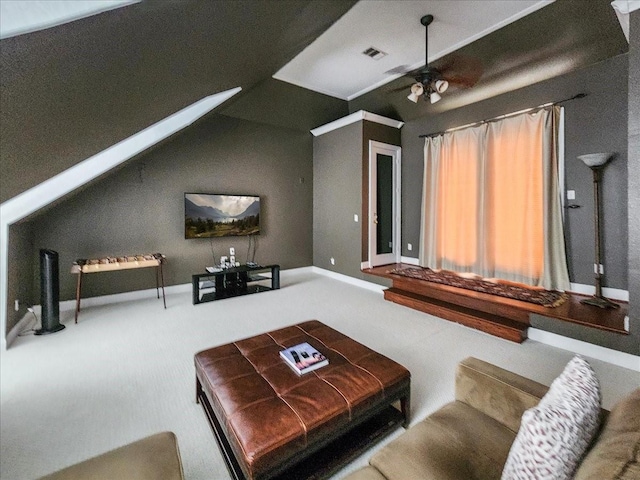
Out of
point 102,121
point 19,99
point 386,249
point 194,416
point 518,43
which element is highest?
point 518,43

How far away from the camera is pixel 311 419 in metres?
1.25

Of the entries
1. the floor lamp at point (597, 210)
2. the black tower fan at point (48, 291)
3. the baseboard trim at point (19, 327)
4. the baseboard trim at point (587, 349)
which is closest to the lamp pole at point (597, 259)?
the floor lamp at point (597, 210)

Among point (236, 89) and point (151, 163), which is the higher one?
point (236, 89)

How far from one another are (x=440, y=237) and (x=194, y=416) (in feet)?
14.5

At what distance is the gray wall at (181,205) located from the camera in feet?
12.9

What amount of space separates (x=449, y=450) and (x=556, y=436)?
460 mm

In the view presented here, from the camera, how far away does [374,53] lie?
377 cm

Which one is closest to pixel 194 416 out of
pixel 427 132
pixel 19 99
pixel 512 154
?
pixel 19 99

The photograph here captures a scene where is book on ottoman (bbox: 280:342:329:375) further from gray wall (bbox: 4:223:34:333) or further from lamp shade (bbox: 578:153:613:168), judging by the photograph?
lamp shade (bbox: 578:153:613:168)

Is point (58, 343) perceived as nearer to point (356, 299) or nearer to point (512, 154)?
point (356, 299)

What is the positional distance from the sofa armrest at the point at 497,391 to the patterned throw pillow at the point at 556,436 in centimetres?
39

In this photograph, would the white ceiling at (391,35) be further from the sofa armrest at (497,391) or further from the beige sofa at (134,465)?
the beige sofa at (134,465)

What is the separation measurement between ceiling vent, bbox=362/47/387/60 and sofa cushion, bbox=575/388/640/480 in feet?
13.9

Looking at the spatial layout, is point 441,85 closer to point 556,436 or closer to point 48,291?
point 556,436
